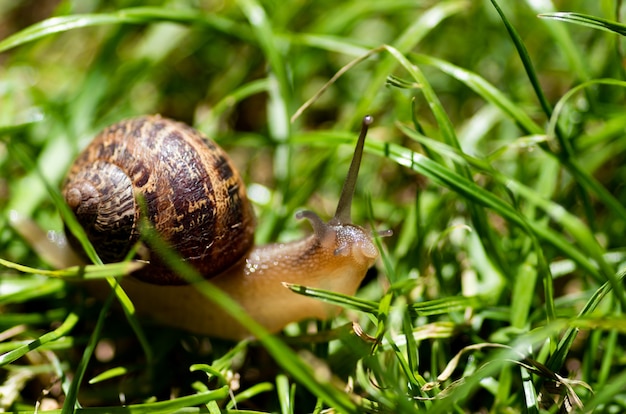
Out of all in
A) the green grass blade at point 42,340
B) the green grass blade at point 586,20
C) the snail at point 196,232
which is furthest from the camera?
the snail at point 196,232

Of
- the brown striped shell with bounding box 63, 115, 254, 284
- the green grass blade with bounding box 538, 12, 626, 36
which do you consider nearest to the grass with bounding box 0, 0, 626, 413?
the green grass blade with bounding box 538, 12, 626, 36

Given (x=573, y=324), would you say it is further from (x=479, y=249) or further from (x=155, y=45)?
(x=155, y=45)

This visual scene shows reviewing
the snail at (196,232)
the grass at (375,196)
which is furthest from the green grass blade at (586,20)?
the snail at (196,232)

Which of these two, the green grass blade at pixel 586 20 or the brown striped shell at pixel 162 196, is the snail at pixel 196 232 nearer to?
the brown striped shell at pixel 162 196

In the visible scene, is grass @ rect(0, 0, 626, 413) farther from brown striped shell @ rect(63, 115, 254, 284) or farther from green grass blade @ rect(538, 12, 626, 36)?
brown striped shell @ rect(63, 115, 254, 284)

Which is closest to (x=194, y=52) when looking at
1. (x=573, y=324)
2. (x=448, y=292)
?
(x=448, y=292)

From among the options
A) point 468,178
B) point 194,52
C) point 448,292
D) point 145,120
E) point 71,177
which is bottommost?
point 448,292

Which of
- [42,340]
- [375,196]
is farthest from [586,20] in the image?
[42,340]
